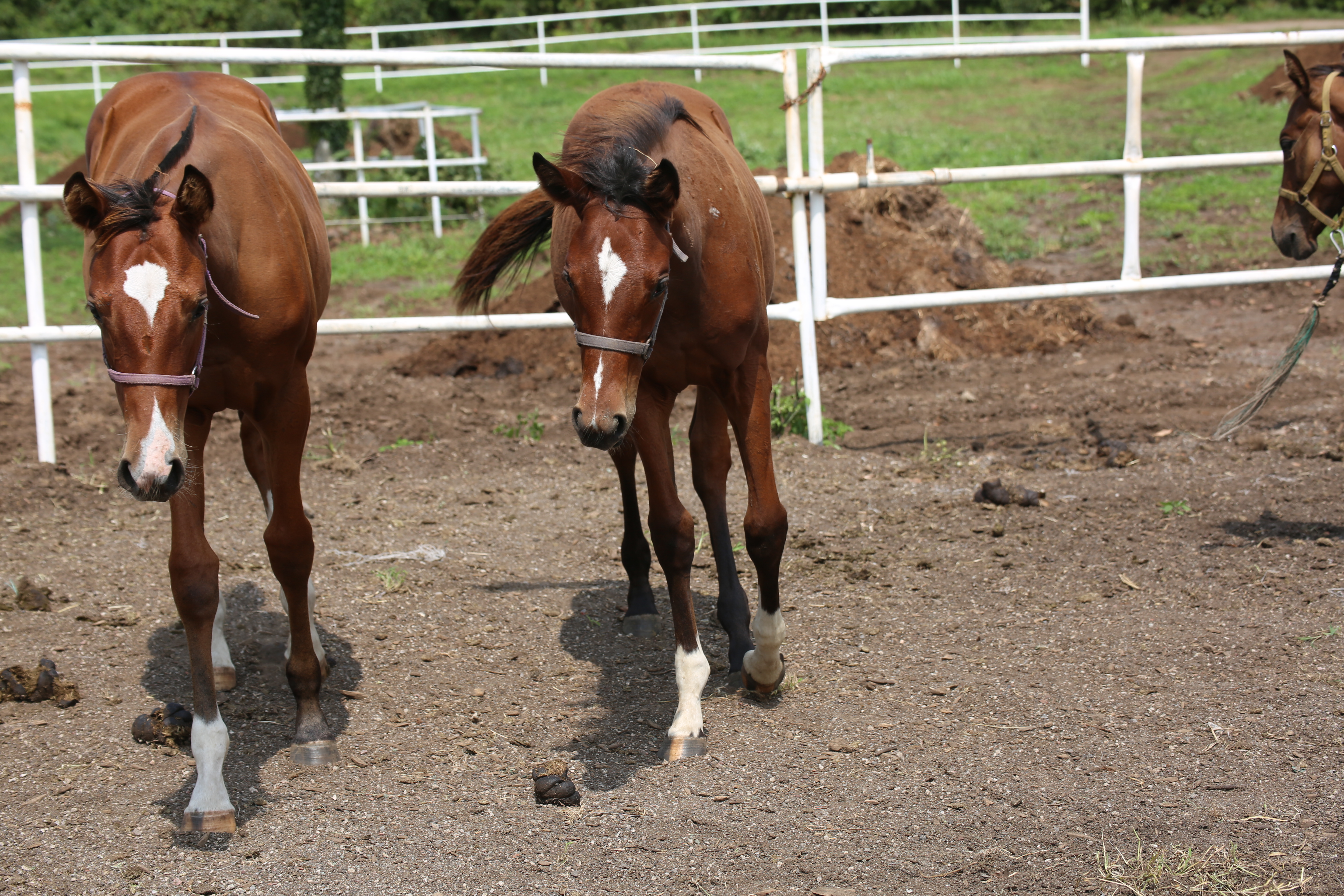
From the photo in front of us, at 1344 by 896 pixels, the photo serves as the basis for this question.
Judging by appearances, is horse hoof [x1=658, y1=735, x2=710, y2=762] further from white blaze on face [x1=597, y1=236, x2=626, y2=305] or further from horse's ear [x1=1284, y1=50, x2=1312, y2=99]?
horse's ear [x1=1284, y1=50, x2=1312, y2=99]

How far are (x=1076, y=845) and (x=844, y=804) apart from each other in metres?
0.57

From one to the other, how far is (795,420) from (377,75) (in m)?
14.0

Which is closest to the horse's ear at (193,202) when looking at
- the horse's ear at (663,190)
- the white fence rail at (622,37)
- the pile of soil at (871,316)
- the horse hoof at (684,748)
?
the horse's ear at (663,190)

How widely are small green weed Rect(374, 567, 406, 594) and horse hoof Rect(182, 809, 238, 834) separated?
164 centimetres

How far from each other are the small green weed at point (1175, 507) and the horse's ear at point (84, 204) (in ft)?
13.8

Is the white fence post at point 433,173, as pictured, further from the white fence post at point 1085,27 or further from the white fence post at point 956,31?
the white fence post at point 1085,27

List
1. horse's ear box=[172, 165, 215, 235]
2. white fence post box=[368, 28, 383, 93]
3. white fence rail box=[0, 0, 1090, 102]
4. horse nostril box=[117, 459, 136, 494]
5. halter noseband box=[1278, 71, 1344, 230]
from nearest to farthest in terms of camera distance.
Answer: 1. horse nostril box=[117, 459, 136, 494]
2. horse's ear box=[172, 165, 215, 235]
3. halter noseband box=[1278, 71, 1344, 230]
4. white fence post box=[368, 28, 383, 93]
5. white fence rail box=[0, 0, 1090, 102]

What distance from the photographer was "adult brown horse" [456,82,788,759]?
2.68 metres

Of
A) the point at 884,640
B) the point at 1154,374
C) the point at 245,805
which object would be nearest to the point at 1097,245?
the point at 1154,374

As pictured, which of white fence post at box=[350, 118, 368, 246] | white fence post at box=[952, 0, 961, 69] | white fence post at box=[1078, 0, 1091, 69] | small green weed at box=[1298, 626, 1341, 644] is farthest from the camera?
white fence post at box=[952, 0, 961, 69]

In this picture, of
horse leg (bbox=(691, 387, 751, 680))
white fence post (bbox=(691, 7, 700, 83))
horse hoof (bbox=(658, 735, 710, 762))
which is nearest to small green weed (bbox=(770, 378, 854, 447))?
horse leg (bbox=(691, 387, 751, 680))

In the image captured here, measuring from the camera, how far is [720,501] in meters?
3.74

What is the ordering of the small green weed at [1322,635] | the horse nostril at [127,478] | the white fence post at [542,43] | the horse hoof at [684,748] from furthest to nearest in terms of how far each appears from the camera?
the white fence post at [542,43] → the small green weed at [1322,635] → the horse hoof at [684,748] → the horse nostril at [127,478]

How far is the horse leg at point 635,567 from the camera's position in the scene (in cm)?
410
